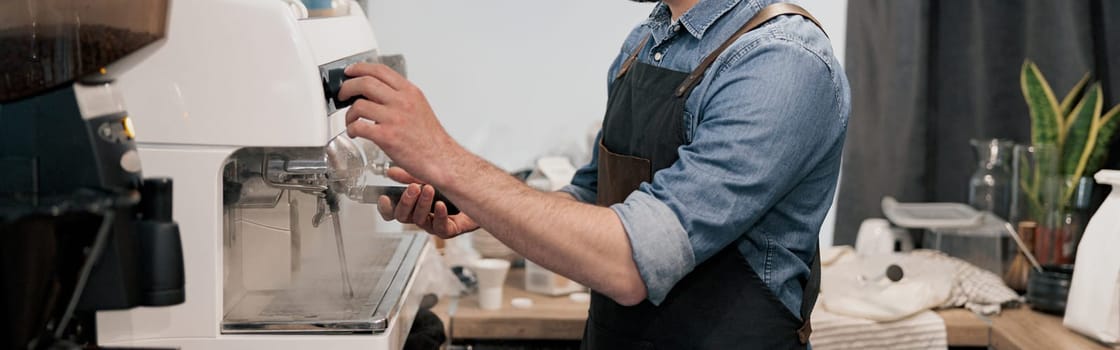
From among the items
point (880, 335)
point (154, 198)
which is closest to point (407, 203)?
point (154, 198)

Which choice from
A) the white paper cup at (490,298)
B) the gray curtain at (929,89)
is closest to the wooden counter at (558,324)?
the white paper cup at (490,298)

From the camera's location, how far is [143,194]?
0.98 meters

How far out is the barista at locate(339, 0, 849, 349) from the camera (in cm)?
127

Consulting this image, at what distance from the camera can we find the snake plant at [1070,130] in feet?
8.35

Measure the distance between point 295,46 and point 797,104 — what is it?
0.59 meters

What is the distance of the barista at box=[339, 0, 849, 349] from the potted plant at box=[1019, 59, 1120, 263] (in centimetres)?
123

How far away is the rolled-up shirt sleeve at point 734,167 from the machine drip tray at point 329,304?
0.33 m

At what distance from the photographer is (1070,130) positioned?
260cm

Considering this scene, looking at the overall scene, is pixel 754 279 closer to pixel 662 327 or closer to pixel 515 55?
pixel 662 327

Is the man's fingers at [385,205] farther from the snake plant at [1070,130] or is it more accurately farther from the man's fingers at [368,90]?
the snake plant at [1070,130]

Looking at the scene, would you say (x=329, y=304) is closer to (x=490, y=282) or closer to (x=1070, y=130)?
(x=490, y=282)

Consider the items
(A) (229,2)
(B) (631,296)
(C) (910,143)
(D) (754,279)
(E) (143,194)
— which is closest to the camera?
(E) (143,194)

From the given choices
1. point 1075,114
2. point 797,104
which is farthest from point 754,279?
point 1075,114

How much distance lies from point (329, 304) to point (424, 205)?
275 mm
